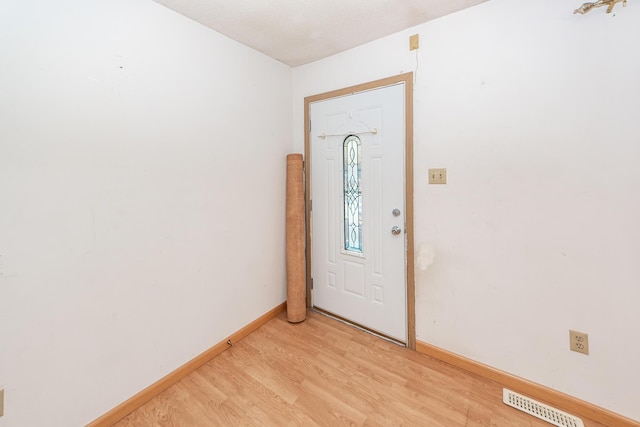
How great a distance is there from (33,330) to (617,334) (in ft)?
9.63

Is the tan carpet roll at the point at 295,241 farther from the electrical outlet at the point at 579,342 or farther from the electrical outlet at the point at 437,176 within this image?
the electrical outlet at the point at 579,342

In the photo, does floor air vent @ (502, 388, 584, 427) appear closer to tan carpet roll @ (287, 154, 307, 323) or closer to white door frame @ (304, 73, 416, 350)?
white door frame @ (304, 73, 416, 350)

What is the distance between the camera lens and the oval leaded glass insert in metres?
2.36

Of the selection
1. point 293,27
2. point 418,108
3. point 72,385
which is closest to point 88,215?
point 72,385

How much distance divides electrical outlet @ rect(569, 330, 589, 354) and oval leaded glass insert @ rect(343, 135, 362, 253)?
1.43 metres

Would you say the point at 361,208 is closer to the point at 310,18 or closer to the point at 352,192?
the point at 352,192

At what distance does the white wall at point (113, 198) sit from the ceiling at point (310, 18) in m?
0.16

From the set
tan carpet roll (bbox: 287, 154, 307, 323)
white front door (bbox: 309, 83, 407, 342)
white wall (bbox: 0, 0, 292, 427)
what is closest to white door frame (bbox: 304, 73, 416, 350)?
white front door (bbox: 309, 83, 407, 342)

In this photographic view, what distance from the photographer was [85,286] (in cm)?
146

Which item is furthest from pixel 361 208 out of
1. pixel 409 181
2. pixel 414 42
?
pixel 414 42

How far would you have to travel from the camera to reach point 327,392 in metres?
1.75

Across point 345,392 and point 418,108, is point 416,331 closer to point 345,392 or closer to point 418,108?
point 345,392

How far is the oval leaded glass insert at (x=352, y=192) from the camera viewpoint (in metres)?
2.36

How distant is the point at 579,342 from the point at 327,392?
1.49 meters
